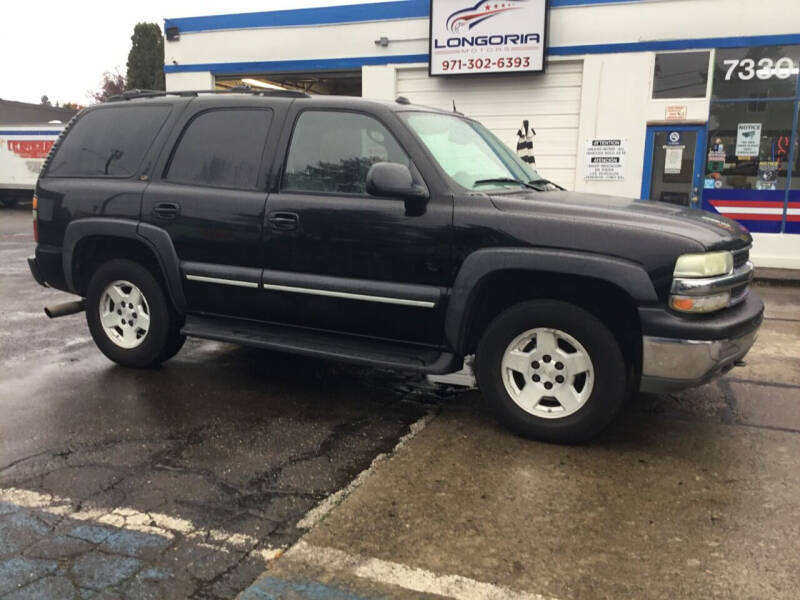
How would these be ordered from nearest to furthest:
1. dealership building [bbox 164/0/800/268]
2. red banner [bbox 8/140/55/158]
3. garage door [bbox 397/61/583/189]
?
dealership building [bbox 164/0/800/268]
garage door [bbox 397/61/583/189]
red banner [bbox 8/140/55/158]

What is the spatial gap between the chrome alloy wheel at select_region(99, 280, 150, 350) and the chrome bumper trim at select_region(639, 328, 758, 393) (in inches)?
141

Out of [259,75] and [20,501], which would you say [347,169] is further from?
[259,75]

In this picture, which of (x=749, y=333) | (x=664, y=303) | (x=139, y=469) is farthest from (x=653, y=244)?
(x=139, y=469)

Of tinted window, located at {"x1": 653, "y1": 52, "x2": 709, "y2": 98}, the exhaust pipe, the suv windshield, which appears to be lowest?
the exhaust pipe

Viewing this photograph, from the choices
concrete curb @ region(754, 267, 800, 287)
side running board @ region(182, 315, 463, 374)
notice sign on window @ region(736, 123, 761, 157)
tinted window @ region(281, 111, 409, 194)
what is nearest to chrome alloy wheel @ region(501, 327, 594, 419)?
side running board @ region(182, 315, 463, 374)

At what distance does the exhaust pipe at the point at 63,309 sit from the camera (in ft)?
18.2

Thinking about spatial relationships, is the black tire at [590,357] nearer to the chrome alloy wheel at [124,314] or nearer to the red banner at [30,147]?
the chrome alloy wheel at [124,314]

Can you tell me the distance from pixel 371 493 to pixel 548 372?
4.17 feet

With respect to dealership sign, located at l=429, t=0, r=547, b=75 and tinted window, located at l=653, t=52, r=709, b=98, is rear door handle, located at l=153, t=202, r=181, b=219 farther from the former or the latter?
tinted window, located at l=653, t=52, r=709, b=98

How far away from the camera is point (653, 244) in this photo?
3.68 m

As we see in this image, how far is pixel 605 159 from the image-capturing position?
12.7m

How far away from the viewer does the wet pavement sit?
2734mm

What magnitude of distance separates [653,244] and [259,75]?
1317cm

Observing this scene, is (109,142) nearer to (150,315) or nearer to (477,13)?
(150,315)
